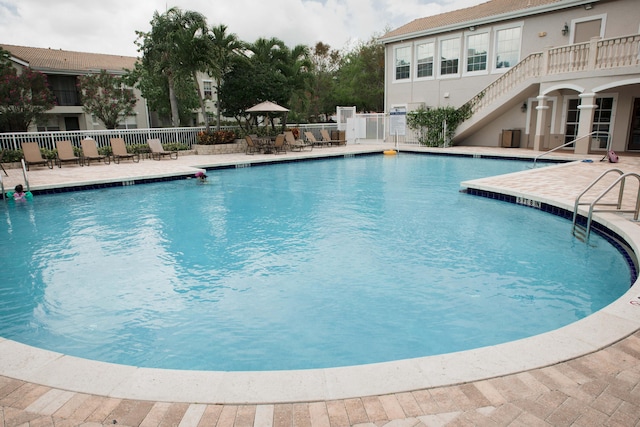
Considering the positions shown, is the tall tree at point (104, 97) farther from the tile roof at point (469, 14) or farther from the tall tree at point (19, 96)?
the tile roof at point (469, 14)

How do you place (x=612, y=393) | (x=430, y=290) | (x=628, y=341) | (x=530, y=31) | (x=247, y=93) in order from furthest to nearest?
(x=247, y=93)
(x=530, y=31)
(x=430, y=290)
(x=628, y=341)
(x=612, y=393)

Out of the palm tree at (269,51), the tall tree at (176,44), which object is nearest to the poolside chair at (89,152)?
the tall tree at (176,44)

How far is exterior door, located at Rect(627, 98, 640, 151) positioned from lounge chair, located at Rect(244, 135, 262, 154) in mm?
15162

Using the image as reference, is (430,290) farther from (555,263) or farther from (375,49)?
(375,49)

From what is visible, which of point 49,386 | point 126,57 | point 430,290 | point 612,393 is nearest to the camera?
point 612,393

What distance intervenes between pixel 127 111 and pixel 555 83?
21064 mm

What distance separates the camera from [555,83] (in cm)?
1580

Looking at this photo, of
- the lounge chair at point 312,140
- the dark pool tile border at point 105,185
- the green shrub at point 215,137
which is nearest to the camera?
the dark pool tile border at point 105,185

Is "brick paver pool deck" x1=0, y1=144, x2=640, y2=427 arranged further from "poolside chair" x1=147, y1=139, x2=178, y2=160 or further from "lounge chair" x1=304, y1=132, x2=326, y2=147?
"lounge chair" x1=304, y1=132, x2=326, y2=147

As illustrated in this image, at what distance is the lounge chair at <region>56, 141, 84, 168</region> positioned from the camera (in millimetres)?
14703

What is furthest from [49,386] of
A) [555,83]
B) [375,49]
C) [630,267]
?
[375,49]

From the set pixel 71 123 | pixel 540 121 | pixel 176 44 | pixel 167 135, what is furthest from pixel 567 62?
pixel 71 123

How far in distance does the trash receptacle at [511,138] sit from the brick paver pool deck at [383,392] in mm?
17424

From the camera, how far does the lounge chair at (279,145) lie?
18672mm
